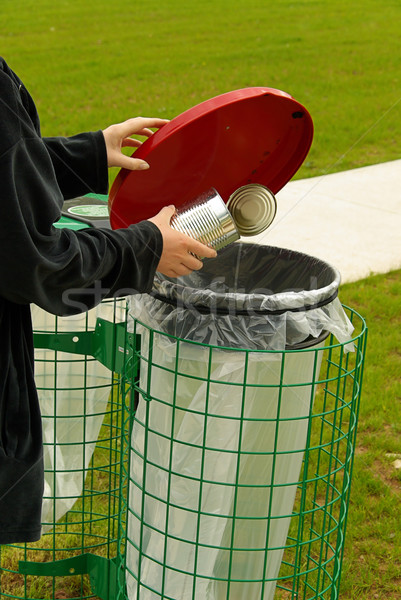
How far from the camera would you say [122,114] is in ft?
23.3

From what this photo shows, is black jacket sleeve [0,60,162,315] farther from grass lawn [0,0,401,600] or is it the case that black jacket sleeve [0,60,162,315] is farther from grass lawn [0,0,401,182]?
grass lawn [0,0,401,182]

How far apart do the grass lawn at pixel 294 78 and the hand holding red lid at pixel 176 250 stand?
49.3 inches

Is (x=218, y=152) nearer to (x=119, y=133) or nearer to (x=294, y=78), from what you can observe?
(x=119, y=133)

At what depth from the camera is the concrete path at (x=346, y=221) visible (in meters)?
4.32

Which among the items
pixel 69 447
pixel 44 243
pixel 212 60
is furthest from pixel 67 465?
pixel 212 60

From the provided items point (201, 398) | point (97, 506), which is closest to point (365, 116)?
point (97, 506)

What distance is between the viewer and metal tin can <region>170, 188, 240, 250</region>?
1493 mm

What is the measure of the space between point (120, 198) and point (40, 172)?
1.27ft

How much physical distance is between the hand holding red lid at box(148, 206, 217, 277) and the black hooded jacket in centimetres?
2

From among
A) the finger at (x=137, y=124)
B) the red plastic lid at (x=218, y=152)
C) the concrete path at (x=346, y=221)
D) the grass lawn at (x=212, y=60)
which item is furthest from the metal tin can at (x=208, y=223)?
the grass lawn at (x=212, y=60)

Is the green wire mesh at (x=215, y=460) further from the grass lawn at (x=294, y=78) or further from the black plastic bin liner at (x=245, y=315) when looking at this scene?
the grass lawn at (x=294, y=78)

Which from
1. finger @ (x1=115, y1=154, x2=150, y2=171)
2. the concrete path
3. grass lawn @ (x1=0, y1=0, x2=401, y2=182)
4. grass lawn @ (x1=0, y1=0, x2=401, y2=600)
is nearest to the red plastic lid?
finger @ (x1=115, y1=154, x2=150, y2=171)

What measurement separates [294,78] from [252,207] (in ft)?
24.0

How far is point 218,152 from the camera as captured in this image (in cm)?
166
